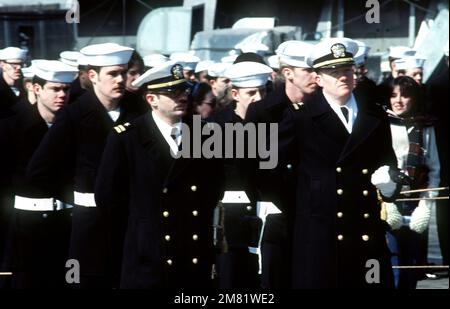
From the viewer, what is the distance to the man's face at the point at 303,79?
11.3m

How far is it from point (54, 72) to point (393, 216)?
3293mm

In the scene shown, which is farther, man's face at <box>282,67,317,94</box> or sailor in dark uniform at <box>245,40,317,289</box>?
man's face at <box>282,67,317,94</box>

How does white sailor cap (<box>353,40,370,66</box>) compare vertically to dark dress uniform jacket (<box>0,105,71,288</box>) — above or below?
above

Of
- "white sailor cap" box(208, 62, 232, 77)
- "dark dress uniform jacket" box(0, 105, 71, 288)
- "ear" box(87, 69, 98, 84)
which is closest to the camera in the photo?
"ear" box(87, 69, 98, 84)

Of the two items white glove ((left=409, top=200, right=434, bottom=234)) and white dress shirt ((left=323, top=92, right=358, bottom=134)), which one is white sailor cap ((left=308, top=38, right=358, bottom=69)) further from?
white glove ((left=409, top=200, right=434, bottom=234))

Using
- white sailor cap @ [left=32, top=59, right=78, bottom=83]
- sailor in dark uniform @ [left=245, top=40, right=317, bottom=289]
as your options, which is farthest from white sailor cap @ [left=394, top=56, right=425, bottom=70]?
white sailor cap @ [left=32, top=59, right=78, bottom=83]

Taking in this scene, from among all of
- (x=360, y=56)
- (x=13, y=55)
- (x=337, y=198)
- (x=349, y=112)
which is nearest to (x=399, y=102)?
(x=360, y=56)

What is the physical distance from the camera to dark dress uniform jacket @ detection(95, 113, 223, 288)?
9.34 metres

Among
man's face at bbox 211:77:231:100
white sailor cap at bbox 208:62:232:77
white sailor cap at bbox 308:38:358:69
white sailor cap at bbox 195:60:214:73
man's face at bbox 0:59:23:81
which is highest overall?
white sailor cap at bbox 195:60:214:73

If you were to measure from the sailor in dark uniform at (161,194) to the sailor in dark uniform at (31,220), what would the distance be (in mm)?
2048

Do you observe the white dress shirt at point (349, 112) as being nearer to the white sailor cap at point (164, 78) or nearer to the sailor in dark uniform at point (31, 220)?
the white sailor cap at point (164, 78)

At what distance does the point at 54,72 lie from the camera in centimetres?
1212

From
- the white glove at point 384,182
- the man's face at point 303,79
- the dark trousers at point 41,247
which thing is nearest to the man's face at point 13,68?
the dark trousers at point 41,247

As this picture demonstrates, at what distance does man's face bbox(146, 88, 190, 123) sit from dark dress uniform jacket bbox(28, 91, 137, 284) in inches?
62.6
